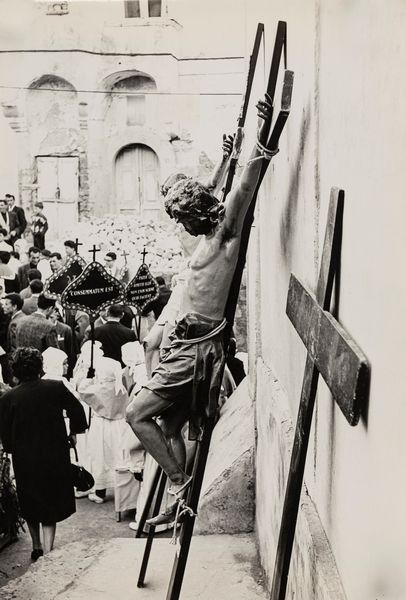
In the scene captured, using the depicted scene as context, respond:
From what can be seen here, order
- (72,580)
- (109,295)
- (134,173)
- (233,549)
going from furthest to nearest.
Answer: (134,173) → (109,295) → (233,549) → (72,580)

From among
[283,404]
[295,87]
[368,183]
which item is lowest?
[283,404]

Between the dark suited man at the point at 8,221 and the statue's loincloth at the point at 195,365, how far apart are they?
27.2ft

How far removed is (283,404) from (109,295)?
12.7 ft

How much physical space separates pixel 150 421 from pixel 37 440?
2.53 m

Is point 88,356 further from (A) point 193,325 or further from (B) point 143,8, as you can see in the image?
(A) point 193,325

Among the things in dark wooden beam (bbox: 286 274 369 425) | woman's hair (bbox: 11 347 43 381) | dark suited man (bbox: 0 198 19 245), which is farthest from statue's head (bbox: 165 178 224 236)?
dark suited man (bbox: 0 198 19 245)

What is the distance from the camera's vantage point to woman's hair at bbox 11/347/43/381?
5434mm

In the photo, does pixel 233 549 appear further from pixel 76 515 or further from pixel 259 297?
pixel 76 515

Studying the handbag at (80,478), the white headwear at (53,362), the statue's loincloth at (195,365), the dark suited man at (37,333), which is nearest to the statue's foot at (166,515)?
the statue's loincloth at (195,365)

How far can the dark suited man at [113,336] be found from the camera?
A: 721 cm

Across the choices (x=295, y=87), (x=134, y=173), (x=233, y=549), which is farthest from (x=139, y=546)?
(x=134, y=173)

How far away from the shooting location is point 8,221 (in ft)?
36.3

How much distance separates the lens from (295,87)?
3.16m

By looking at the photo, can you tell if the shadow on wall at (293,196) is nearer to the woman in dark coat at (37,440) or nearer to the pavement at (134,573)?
the pavement at (134,573)
